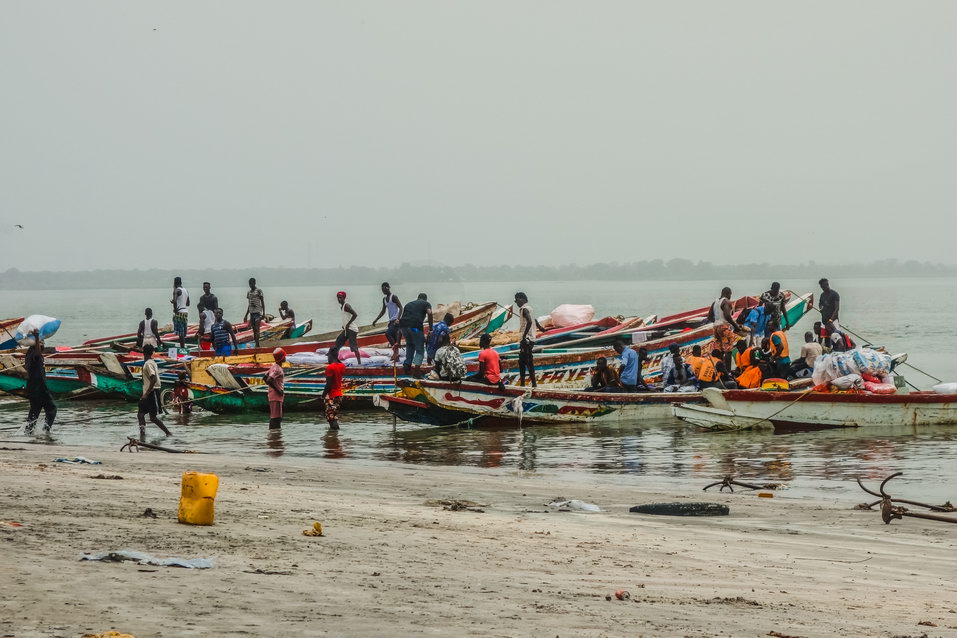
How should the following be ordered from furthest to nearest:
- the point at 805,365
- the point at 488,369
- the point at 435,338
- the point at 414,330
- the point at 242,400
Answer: the point at 435,338 → the point at 242,400 → the point at 414,330 → the point at 805,365 → the point at 488,369

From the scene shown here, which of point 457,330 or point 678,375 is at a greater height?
point 457,330

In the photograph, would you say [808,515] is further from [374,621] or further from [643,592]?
[374,621]

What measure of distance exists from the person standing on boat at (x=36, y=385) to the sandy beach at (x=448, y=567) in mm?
6058

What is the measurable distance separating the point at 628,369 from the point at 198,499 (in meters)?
13.0

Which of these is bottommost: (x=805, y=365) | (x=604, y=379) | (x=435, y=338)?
(x=604, y=379)

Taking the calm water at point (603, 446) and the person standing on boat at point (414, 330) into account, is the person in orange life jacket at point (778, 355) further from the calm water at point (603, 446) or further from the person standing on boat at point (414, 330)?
the person standing on boat at point (414, 330)

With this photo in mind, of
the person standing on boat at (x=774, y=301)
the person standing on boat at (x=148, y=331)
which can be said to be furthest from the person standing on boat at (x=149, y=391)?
the person standing on boat at (x=774, y=301)

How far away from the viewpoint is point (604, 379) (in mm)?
20141

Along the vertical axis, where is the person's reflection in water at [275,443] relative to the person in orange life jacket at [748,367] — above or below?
below

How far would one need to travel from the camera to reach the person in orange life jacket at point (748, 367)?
18.8 m

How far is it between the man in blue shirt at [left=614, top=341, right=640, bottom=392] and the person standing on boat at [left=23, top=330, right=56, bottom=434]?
993cm

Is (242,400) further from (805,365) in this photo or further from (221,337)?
(805,365)

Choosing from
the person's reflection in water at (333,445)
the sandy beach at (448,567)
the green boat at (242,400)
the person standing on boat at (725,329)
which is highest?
the person standing on boat at (725,329)

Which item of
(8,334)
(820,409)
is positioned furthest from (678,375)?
(8,334)
